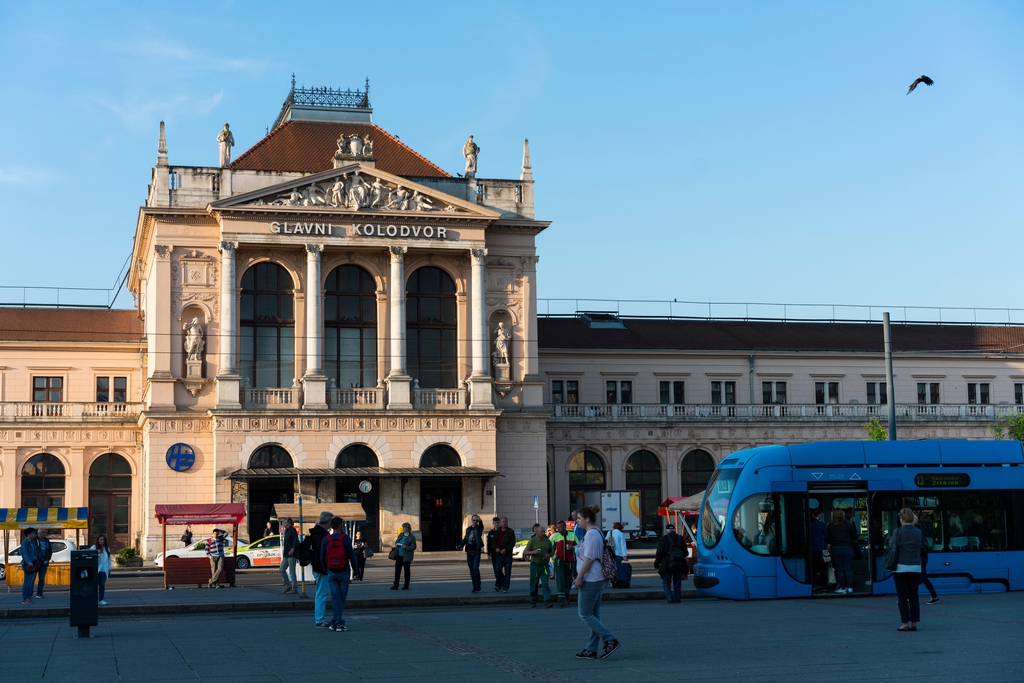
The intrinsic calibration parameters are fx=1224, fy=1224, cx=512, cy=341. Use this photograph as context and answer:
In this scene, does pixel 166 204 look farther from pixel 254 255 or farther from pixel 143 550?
pixel 143 550

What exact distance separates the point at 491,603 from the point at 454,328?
2866 cm

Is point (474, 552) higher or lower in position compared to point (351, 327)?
lower

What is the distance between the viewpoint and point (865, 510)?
27.0m

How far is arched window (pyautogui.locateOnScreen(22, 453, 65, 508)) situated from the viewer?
5656 cm

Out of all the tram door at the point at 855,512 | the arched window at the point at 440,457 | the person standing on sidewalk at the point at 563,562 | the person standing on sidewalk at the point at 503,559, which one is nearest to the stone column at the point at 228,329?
the arched window at the point at 440,457

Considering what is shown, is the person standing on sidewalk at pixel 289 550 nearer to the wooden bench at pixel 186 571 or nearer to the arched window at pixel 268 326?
the wooden bench at pixel 186 571

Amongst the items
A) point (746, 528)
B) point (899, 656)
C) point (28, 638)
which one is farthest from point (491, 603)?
point (899, 656)

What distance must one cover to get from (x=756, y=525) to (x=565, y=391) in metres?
40.1

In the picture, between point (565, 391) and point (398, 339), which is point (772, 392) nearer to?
point (565, 391)

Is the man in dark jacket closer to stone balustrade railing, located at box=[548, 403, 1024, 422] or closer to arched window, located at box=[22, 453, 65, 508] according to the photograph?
arched window, located at box=[22, 453, 65, 508]

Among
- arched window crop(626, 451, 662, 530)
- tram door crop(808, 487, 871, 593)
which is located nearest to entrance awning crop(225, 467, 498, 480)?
arched window crop(626, 451, 662, 530)

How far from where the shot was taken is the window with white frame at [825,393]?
70.0 m

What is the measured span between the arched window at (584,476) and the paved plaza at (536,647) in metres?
39.2

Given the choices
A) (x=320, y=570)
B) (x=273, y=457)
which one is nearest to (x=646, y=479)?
(x=273, y=457)
